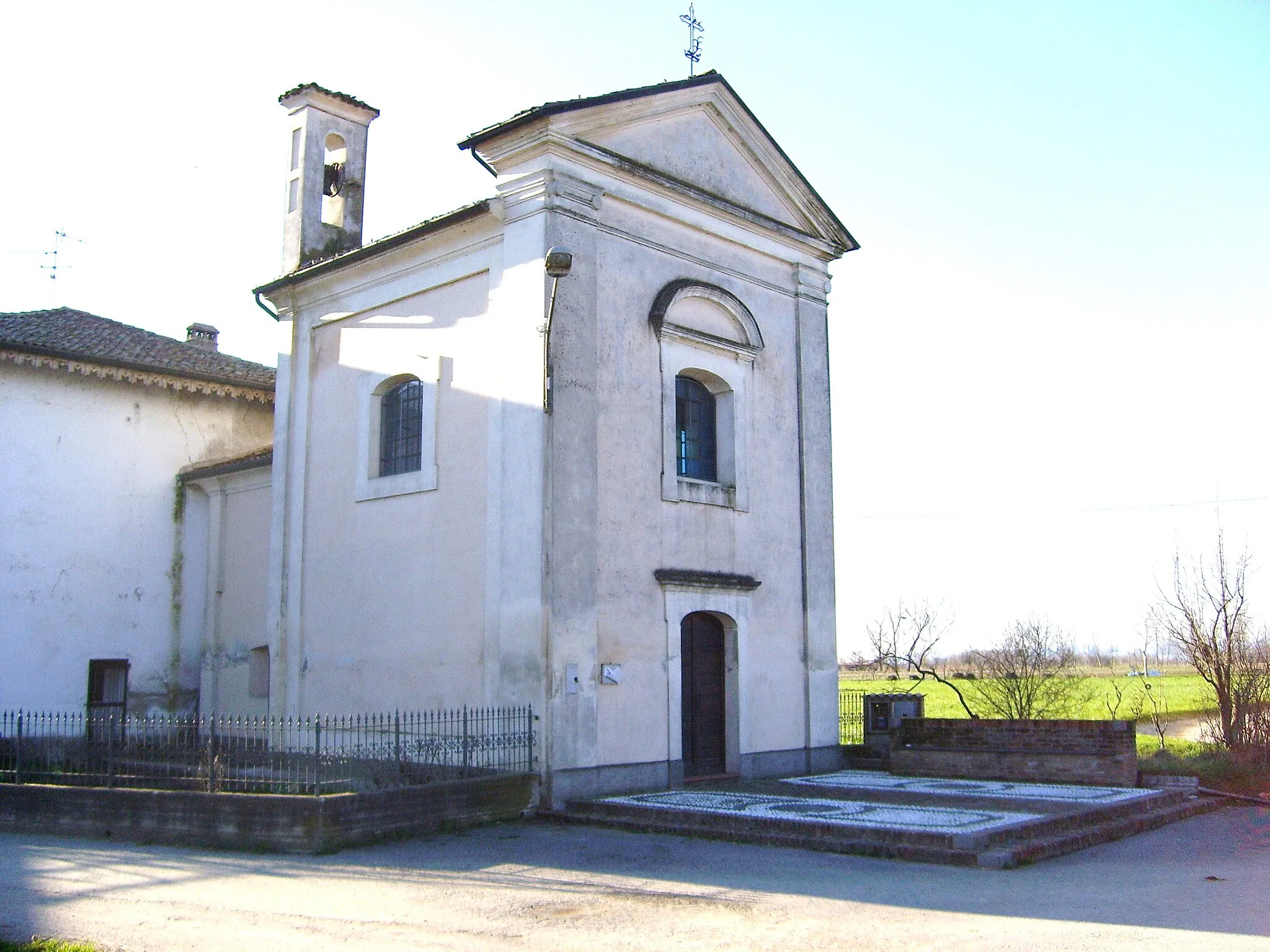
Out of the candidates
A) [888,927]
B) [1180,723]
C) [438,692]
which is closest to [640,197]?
[438,692]

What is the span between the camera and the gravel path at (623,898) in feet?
24.8

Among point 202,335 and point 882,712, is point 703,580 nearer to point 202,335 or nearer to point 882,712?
point 882,712

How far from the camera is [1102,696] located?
44.8m

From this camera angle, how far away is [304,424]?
56.6 feet

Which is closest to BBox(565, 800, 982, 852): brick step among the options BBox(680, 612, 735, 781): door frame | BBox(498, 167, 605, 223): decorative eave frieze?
BBox(680, 612, 735, 781): door frame

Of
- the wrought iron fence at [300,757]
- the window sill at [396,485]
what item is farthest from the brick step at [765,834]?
the window sill at [396,485]

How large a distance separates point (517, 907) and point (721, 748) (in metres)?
7.42

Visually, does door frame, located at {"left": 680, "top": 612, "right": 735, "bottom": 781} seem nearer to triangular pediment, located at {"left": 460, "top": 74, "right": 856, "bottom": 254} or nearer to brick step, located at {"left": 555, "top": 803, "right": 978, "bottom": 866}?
brick step, located at {"left": 555, "top": 803, "right": 978, "bottom": 866}

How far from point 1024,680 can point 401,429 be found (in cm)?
1359

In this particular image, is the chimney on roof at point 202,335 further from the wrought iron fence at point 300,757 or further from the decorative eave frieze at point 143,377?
the wrought iron fence at point 300,757

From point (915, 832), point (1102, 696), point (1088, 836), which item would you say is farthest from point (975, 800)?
point (1102, 696)

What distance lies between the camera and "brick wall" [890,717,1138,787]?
1462 cm

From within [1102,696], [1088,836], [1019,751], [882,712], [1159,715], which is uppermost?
[882,712]

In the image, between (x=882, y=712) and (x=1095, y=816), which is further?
(x=882, y=712)
